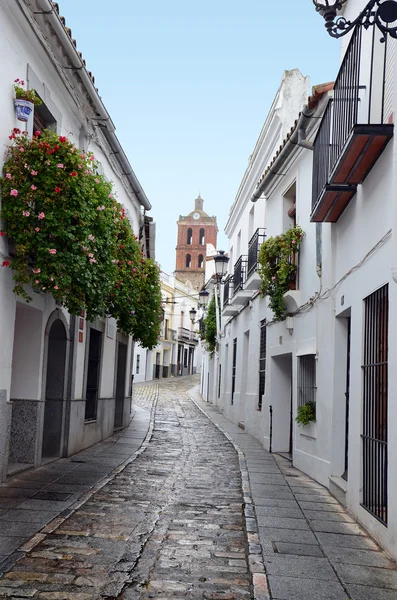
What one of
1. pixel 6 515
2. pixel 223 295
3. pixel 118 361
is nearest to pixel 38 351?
pixel 6 515

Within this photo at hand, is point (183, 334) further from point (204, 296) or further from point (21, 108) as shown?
point (21, 108)

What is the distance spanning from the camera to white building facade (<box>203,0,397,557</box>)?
6.50 m

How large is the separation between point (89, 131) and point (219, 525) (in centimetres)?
783

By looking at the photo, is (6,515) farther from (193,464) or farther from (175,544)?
(193,464)

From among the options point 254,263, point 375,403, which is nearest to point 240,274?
point 254,263

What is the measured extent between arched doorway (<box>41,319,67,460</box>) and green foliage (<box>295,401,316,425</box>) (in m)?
3.89

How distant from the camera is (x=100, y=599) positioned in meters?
4.43

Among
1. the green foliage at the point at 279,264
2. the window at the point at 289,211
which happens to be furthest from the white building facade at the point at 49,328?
the window at the point at 289,211

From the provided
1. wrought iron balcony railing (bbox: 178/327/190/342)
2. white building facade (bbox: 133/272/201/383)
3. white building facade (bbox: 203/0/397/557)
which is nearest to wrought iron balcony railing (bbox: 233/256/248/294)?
white building facade (bbox: 203/0/397/557)

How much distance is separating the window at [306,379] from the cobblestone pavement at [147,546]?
189 cm

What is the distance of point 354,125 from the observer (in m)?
6.36

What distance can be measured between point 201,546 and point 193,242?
251 feet

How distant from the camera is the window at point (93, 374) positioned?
43.9 ft

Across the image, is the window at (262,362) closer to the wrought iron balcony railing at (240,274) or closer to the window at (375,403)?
the wrought iron balcony railing at (240,274)
